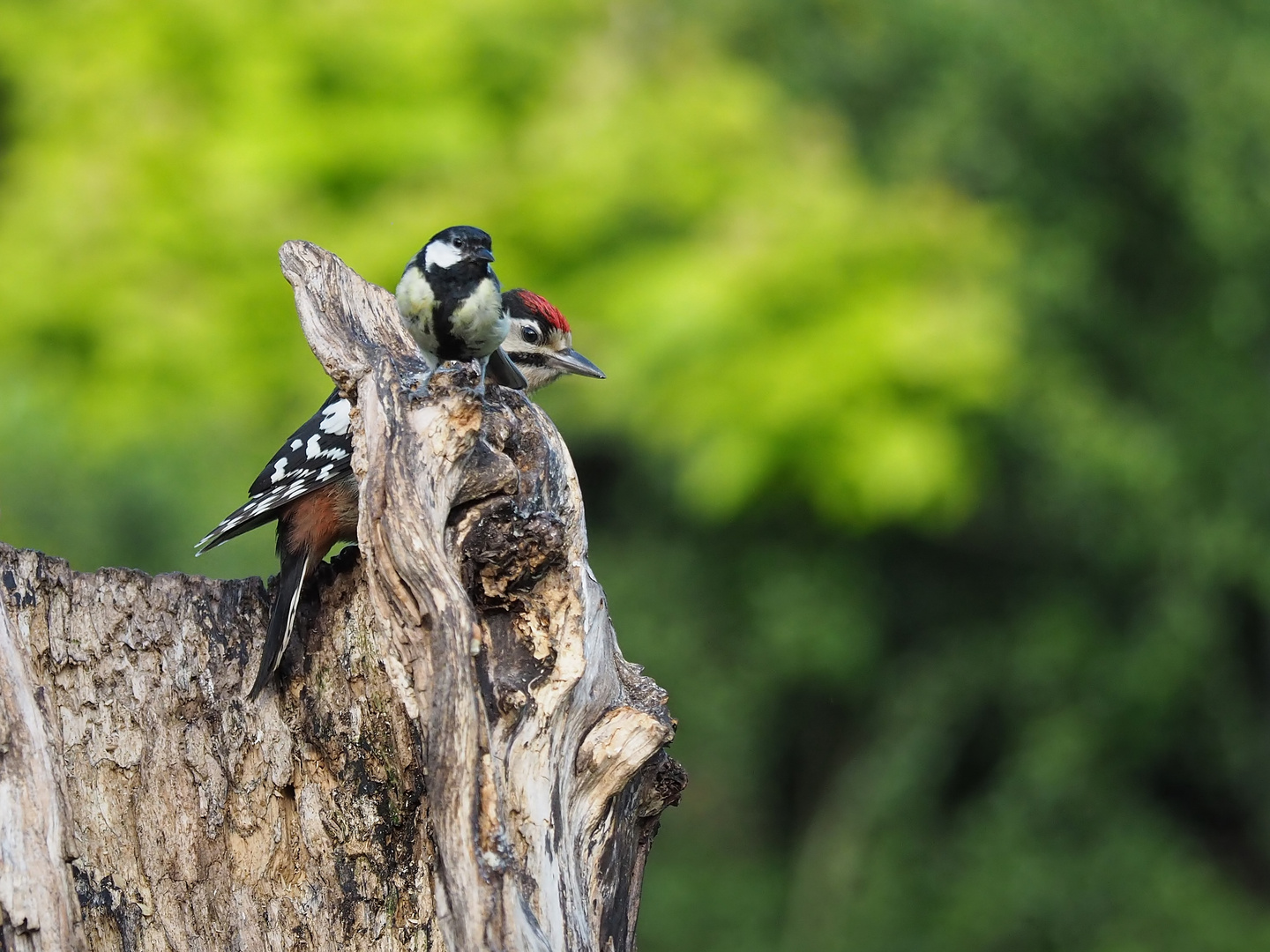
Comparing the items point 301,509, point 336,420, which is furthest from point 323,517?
point 336,420

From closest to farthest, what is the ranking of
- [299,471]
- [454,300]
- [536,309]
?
[454,300], [299,471], [536,309]

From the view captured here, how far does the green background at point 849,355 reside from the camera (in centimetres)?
864

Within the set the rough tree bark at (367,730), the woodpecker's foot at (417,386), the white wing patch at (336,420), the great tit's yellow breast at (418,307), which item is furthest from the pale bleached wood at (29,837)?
the great tit's yellow breast at (418,307)

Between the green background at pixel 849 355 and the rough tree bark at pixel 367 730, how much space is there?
4440 mm

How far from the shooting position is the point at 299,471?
4.01 meters

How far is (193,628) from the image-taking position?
3.68 metres

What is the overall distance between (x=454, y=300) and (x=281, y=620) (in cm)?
Result: 94

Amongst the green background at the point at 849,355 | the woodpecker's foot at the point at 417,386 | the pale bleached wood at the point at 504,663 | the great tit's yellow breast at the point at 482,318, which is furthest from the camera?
the green background at the point at 849,355

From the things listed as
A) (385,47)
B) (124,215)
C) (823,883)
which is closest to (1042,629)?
(823,883)

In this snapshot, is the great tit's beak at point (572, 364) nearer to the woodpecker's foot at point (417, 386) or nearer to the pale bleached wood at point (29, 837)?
the woodpecker's foot at point (417, 386)

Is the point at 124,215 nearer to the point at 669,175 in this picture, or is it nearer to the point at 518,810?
the point at 669,175

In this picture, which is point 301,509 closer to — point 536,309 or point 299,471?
point 299,471

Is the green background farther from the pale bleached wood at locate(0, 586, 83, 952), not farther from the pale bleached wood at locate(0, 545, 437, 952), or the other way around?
the pale bleached wood at locate(0, 586, 83, 952)

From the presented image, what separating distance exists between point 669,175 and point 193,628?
6.22m
